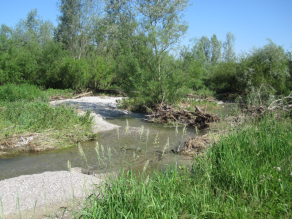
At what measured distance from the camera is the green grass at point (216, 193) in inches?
122

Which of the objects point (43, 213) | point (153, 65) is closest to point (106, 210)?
point (43, 213)

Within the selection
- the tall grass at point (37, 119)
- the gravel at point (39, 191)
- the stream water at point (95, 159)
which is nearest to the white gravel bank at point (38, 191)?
the gravel at point (39, 191)

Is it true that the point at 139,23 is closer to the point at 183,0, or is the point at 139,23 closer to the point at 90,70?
the point at 183,0

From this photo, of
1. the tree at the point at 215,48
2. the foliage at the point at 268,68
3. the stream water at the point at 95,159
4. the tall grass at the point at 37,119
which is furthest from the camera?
the tree at the point at 215,48

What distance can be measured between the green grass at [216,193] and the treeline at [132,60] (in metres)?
9.76

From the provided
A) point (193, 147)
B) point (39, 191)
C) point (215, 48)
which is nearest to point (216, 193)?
point (39, 191)

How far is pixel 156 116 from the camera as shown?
44.2 ft

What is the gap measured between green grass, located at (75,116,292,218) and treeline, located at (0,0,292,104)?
976cm

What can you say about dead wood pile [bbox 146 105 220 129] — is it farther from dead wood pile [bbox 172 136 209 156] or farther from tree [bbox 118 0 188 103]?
dead wood pile [bbox 172 136 209 156]

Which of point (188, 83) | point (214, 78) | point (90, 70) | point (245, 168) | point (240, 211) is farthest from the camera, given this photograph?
point (214, 78)

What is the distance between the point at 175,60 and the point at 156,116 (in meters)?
3.50

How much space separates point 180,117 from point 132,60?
4152 mm

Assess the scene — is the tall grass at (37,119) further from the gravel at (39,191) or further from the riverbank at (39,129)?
the gravel at (39,191)

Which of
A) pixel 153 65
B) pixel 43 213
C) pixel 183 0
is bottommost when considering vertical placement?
pixel 43 213
